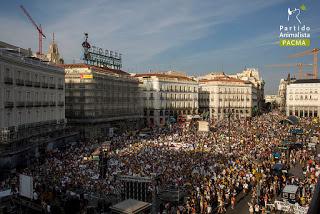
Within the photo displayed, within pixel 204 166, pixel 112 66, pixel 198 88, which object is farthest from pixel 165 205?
pixel 198 88

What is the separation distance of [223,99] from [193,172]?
75.7m

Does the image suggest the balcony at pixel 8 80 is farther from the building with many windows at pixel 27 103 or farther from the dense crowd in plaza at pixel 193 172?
the dense crowd in plaza at pixel 193 172

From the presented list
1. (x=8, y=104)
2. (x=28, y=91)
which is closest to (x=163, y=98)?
(x=28, y=91)

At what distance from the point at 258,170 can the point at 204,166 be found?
169 inches

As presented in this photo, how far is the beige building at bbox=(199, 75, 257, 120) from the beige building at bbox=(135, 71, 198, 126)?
1114 centimetres

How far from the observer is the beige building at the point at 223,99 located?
100000mm

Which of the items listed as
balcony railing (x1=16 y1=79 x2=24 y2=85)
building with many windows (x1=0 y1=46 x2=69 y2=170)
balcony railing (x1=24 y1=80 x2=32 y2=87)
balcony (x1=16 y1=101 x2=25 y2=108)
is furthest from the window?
balcony railing (x1=24 y1=80 x2=32 y2=87)

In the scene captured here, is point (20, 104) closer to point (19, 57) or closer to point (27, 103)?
point (27, 103)

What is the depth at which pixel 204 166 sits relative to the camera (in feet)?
97.7

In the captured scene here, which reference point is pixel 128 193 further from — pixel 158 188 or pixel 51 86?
pixel 51 86

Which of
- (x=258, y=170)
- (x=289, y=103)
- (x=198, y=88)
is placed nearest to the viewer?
(x=258, y=170)

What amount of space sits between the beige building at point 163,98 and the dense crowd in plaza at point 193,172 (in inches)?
1566

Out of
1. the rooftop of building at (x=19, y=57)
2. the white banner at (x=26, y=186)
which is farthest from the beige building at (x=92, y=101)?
the white banner at (x=26, y=186)

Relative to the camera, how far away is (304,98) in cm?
10838
